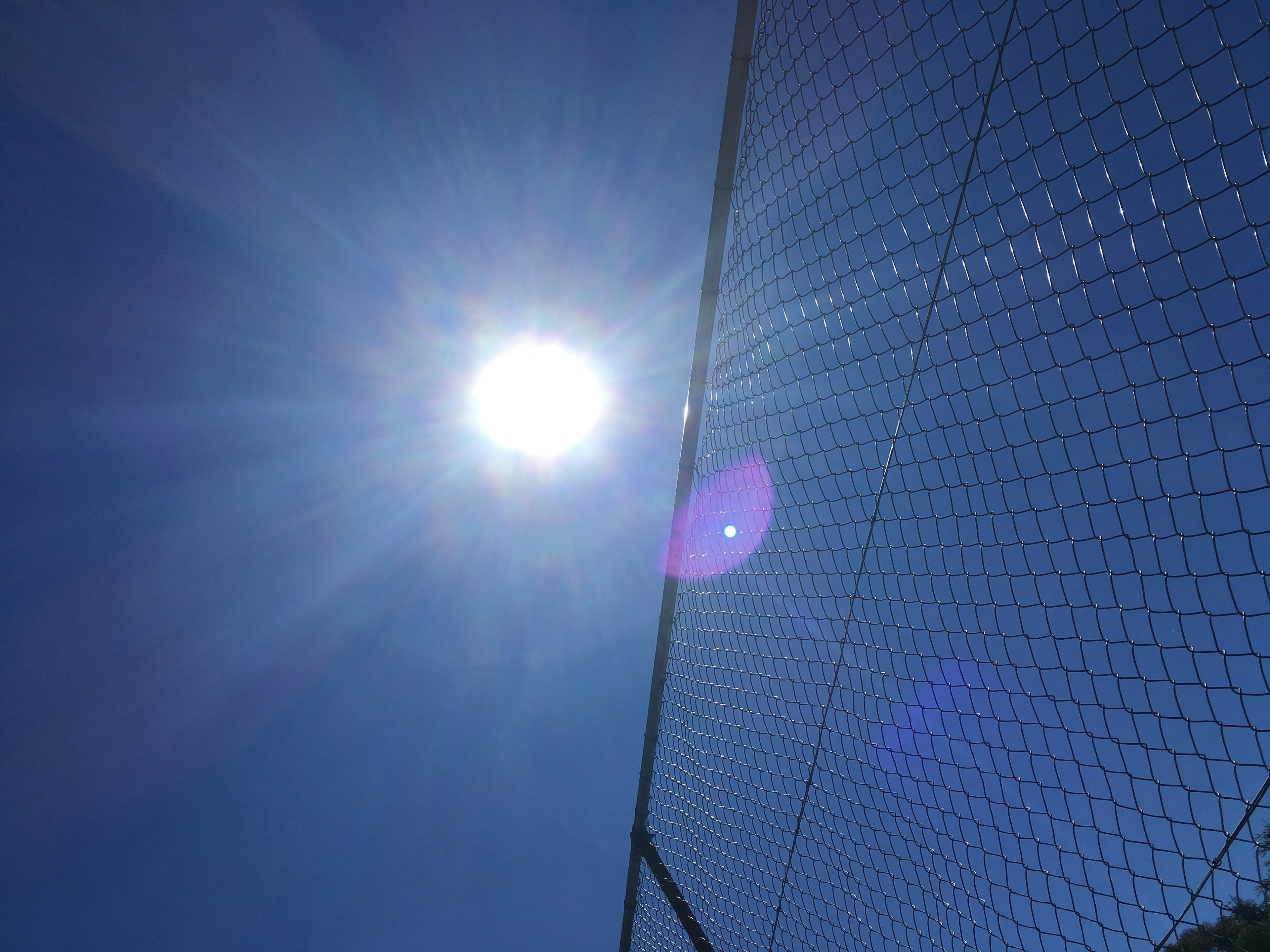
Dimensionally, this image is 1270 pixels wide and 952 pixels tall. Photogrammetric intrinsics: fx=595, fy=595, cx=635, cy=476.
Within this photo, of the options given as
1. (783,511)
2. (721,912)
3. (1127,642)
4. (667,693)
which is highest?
(783,511)

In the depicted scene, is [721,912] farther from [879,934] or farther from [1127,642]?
[1127,642]

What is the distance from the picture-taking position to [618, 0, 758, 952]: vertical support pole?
2.06 m

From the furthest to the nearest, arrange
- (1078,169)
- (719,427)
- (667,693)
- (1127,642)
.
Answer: (667,693) < (719,427) < (1127,642) < (1078,169)

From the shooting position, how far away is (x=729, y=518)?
123 inches

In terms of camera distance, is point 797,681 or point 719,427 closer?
point 797,681

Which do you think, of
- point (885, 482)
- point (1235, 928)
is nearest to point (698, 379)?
point (885, 482)

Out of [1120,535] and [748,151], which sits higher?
[748,151]

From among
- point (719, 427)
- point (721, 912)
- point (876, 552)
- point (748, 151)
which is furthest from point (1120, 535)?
point (721, 912)

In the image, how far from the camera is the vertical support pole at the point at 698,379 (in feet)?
6.77

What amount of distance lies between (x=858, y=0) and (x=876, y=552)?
208 centimetres

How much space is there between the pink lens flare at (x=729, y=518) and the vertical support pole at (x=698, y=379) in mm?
178

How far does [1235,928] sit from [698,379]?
2361 millimetres

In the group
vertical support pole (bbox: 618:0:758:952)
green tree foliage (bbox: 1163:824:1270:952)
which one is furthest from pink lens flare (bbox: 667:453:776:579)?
green tree foliage (bbox: 1163:824:1270:952)

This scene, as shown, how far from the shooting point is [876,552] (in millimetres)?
2523
